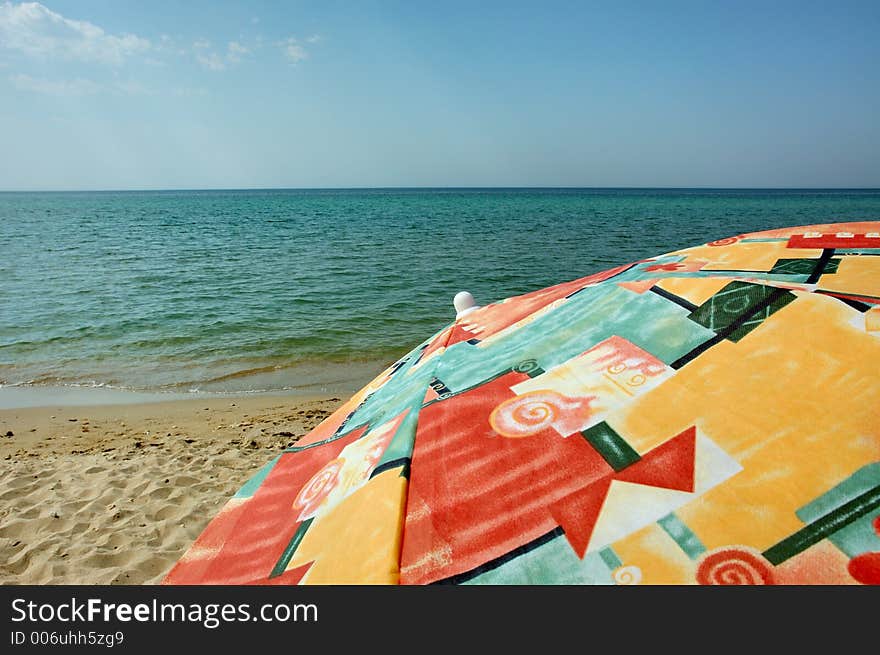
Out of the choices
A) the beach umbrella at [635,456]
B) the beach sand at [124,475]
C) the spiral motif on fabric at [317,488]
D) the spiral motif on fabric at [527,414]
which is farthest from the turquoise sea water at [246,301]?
the spiral motif on fabric at [527,414]

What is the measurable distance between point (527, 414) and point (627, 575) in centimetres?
55

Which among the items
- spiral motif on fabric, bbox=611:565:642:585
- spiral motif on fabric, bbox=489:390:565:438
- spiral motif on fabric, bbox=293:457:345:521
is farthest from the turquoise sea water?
spiral motif on fabric, bbox=611:565:642:585

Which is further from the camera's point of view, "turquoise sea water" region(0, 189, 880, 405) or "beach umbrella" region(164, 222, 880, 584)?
"turquoise sea water" region(0, 189, 880, 405)

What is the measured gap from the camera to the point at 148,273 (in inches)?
654

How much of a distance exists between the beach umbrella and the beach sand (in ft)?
5.47

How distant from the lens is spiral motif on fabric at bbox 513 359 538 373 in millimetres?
1714

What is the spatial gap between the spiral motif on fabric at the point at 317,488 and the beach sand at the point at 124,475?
1349 millimetres

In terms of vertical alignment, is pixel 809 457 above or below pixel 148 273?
above

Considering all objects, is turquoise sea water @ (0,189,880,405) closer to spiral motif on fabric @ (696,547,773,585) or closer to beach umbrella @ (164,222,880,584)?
beach umbrella @ (164,222,880,584)

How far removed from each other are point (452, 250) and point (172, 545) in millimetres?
18642
